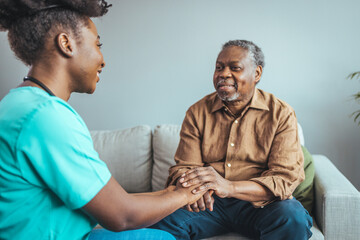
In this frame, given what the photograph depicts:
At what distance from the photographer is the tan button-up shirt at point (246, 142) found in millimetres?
1579

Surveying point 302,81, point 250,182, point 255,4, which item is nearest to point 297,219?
point 250,182

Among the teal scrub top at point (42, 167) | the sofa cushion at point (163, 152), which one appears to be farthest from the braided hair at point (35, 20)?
the sofa cushion at point (163, 152)

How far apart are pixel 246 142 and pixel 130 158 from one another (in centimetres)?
91

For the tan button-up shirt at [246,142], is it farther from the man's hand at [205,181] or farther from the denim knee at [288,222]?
the man's hand at [205,181]

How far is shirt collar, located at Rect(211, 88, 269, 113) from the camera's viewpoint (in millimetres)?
1723

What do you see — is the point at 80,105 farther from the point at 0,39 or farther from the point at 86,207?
the point at 86,207

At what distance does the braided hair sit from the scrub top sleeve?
241 mm

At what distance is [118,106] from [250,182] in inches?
61.6

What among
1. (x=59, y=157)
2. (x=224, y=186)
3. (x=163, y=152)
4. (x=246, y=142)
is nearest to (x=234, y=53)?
(x=246, y=142)

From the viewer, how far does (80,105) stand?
9.05 ft

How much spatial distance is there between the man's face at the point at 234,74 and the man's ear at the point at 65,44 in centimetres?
96

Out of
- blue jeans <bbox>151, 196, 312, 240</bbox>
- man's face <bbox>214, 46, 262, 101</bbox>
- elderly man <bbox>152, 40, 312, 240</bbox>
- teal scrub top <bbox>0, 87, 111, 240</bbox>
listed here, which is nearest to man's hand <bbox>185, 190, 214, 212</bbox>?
elderly man <bbox>152, 40, 312, 240</bbox>

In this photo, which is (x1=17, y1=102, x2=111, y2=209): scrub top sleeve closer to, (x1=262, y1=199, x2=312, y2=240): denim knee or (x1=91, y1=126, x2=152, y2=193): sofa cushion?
(x1=262, y1=199, x2=312, y2=240): denim knee

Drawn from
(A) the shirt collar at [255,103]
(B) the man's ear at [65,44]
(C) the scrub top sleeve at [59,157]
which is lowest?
(A) the shirt collar at [255,103]
